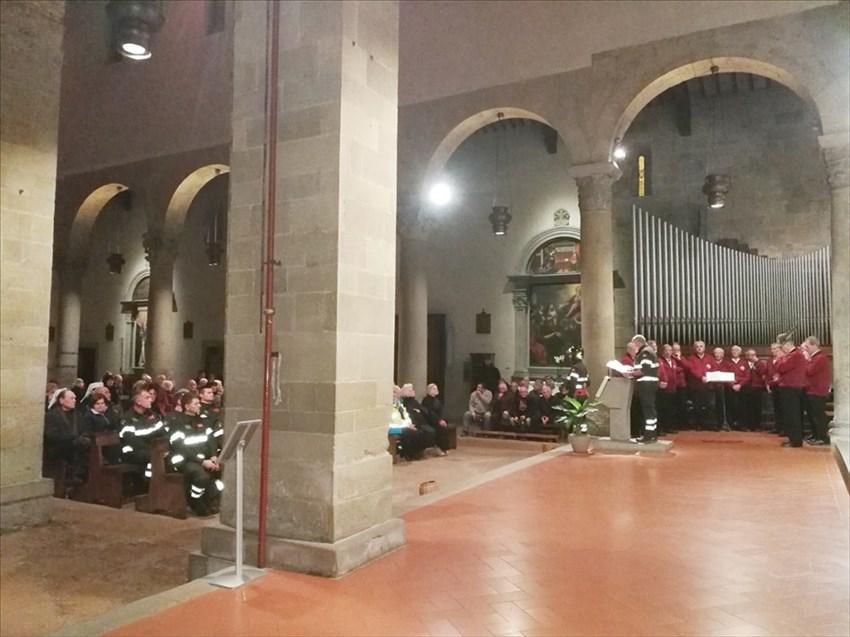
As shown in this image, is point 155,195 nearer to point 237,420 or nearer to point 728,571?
point 237,420

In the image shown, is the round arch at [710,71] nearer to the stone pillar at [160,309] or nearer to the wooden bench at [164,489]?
the wooden bench at [164,489]

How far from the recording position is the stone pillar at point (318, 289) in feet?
15.0

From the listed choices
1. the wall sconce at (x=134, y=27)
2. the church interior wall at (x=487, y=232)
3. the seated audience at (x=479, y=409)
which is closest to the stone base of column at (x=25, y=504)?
the wall sconce at (x=134, y=27)

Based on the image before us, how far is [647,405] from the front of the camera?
948 cm

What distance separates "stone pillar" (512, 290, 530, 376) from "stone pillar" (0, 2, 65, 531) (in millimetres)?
11071

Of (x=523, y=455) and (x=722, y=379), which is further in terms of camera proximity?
(x=523, y=455)

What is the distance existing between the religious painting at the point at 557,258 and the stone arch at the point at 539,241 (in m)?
0.08

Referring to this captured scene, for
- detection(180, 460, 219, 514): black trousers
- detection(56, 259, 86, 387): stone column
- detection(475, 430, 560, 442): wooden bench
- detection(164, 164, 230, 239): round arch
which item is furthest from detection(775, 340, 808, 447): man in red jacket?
detection(56, 259, 86, 387): stone column

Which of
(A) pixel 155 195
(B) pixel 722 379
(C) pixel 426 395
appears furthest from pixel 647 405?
(A) pixel 155 195

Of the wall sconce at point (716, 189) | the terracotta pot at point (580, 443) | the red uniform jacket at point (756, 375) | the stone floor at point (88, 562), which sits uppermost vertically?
the wall sconce at point (716, 189)

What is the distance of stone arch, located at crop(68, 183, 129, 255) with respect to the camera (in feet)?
56.5

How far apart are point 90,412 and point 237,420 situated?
19.7ft

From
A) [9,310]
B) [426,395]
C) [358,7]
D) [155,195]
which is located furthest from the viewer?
[155,195]

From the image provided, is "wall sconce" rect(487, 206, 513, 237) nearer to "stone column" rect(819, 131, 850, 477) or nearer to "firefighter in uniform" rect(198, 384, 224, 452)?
"stone column" rect(819, 131, 850, 477)
